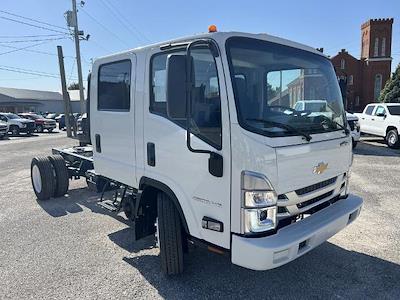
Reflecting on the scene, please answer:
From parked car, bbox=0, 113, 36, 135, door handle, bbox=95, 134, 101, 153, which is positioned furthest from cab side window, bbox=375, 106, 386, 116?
parked car, bbox=0, 113, 36, 135

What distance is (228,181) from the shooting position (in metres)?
2.88

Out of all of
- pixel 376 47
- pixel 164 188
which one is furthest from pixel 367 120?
pixel 376 47

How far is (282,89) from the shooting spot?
344 centimetres

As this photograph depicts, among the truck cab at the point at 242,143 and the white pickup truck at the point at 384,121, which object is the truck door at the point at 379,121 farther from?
the truck cab at the point at 242,143

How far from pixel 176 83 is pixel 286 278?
244cm

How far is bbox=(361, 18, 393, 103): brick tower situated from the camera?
4556 centimetres

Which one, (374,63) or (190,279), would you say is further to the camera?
(374,63)

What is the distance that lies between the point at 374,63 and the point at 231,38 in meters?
50.5

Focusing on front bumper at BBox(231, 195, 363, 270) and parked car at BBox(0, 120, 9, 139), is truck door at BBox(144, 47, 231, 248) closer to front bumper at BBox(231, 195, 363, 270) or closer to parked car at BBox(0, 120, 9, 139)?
front bumper at BBox(231, 195, 363, 270)

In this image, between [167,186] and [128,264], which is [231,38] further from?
[128,264]

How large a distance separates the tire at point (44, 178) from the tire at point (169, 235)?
4.02 meters

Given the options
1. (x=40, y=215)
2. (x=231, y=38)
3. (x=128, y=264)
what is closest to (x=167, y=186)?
(x=128, y=264)

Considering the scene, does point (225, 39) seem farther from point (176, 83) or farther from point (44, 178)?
point (44, 178)

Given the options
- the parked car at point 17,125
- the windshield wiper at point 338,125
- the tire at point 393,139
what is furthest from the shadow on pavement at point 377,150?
the parked car at point 17,125
